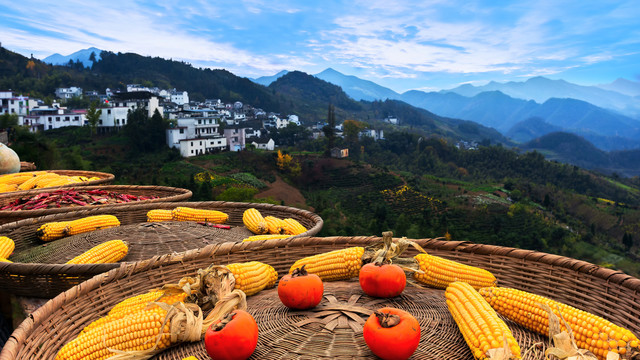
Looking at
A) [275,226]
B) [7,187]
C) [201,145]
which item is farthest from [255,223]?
[201,145]

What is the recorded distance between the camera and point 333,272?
2.54m

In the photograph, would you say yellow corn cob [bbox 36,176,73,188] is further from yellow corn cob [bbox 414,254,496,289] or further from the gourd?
yellow corn cob [bbox 414,254,496,289]

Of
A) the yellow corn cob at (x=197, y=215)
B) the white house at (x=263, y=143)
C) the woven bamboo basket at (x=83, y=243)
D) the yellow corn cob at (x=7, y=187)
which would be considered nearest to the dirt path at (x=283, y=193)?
the white house at (x=263, y=143)

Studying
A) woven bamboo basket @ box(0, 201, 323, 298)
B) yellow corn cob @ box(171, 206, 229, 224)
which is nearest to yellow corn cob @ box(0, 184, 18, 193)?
woven bamboo basket @ box(0, 201, 323, 298)

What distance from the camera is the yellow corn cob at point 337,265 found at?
252 centimetres

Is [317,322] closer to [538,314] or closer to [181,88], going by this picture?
[538,314]

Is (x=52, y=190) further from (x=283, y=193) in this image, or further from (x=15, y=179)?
(x=283, y=193)

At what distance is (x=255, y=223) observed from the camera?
411 cm

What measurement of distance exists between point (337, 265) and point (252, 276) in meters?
0.55

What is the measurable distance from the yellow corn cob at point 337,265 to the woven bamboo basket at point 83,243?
75 cm

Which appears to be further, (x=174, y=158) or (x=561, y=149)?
(x=561, y=149)

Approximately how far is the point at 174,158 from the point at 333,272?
47221 millimetres

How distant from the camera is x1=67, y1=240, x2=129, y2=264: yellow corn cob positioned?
2.91m

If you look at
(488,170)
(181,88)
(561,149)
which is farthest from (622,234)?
(181,88)
